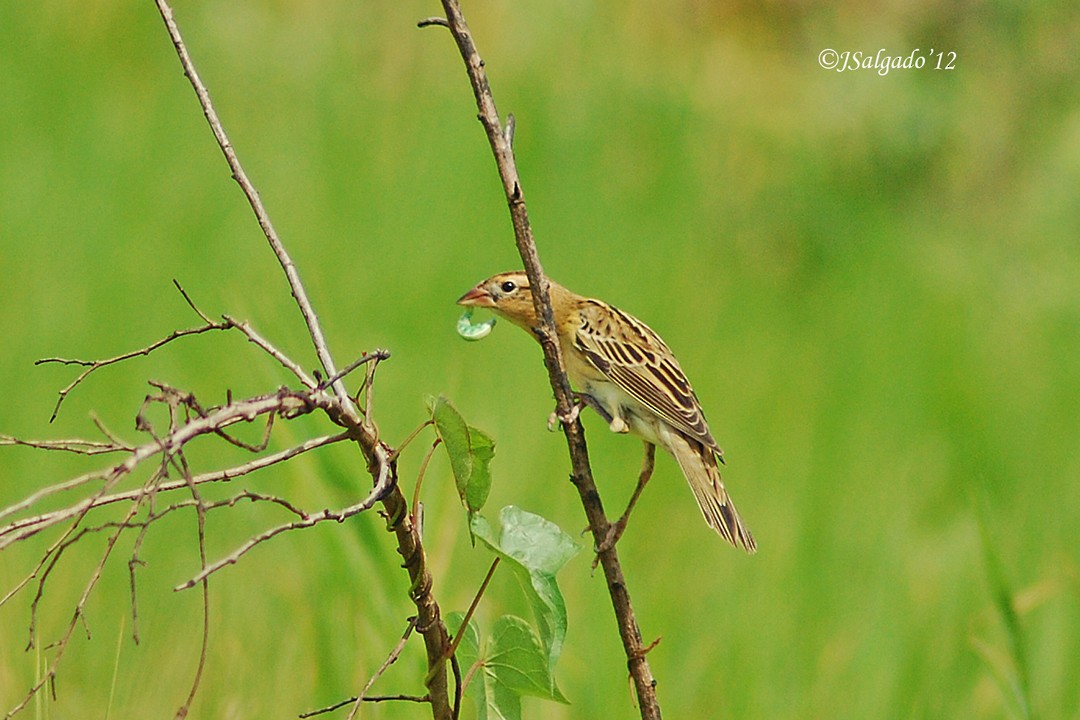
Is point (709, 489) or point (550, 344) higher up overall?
point (709, 489)

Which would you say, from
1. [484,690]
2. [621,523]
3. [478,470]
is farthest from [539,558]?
[621,523]

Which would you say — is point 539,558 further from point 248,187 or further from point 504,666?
point 248,187

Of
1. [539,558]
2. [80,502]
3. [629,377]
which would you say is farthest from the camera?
[629,377]

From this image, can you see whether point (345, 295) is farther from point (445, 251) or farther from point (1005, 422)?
point (1005, 422)

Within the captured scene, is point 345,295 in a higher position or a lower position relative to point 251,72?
lower

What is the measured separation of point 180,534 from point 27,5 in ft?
16.1

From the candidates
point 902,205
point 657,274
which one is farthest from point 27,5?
point 902,205

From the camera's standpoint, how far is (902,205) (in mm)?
10617

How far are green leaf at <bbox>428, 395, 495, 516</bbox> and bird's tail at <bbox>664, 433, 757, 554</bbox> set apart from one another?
154cm

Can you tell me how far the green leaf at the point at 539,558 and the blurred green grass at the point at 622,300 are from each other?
0.83 metres

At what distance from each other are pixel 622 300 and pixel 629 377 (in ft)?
12.3

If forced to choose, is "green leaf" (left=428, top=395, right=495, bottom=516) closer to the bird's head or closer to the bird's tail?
the bird's tail

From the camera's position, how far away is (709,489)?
3.56 metres

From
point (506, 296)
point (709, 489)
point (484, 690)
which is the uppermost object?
point (506, 296)
